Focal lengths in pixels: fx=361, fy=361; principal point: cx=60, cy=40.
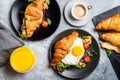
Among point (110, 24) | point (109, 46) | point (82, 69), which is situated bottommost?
point (82, 69)

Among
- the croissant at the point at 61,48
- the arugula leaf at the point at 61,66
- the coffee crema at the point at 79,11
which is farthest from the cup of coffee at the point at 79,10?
the arugula leaf at the point at 61,66

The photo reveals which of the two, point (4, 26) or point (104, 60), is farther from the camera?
point (104, 60)

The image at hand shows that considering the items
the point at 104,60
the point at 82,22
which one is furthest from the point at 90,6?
the point at 104,60

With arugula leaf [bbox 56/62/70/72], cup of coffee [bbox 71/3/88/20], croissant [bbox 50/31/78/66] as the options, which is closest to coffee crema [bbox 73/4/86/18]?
cup of coffee [bbox 71/3/88/20]

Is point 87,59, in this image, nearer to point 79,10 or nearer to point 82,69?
point 82,69

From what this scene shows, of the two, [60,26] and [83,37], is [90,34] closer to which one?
[83,37]

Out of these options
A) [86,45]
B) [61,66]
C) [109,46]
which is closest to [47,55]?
[61,66]
